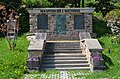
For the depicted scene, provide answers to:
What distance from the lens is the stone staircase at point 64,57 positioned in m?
16.3

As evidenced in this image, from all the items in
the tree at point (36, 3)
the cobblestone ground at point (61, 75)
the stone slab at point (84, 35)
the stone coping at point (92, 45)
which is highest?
the tree at point (36, 3)

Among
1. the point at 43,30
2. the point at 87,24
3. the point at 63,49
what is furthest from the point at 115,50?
the point at 43,30

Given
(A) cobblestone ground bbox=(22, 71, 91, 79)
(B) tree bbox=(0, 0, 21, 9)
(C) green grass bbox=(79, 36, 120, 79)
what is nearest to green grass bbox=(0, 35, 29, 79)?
(A) cobblestone ground bbox=(22, 71, 91, 79)

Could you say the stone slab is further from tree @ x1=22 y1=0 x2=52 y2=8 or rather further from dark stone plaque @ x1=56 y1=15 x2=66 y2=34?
tree @ x1=22 y1=0 x2=52 y2=8

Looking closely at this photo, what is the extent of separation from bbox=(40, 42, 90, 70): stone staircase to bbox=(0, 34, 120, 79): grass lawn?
93 centimetres

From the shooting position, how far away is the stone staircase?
16.3 metres

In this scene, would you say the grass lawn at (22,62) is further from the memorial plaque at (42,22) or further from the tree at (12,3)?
the tree at (12,3)

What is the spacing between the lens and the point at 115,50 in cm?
1877

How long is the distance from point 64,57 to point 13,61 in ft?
10.4

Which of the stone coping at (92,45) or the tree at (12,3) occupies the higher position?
the tree at (12,3)

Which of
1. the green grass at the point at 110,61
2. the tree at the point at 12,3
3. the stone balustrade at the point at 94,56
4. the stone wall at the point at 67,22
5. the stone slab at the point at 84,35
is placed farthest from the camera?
the tree at the point at 12,3

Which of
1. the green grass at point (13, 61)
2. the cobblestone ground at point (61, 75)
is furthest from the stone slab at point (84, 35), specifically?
the cobblestone ground at point (61, 75)

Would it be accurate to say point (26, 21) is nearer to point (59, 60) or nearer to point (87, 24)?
point (87, 24)

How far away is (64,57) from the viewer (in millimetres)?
17406
